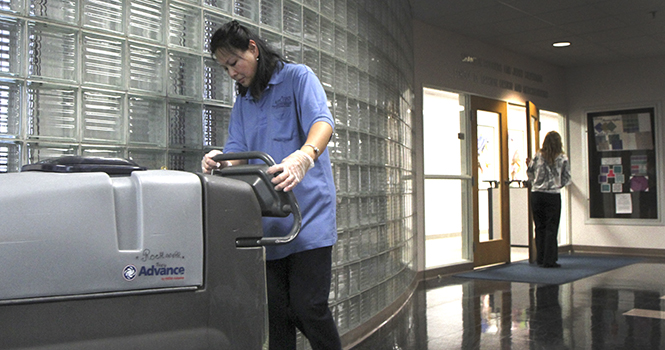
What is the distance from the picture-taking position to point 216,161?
1.45m

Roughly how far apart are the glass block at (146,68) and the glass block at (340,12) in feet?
3.78

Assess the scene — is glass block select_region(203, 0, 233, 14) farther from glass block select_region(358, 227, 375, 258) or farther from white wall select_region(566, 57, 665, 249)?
white wall select_region(566, 57, 665, 249)

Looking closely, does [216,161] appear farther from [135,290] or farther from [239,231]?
[135,290]

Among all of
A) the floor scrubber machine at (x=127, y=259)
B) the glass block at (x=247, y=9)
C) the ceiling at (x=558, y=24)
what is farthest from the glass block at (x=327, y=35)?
the ceiling at (x=558, y=24)

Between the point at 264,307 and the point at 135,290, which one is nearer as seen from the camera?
the point at 135,290

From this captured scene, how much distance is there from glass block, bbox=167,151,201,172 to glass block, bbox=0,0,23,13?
56 cm

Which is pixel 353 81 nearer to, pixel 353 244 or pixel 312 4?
pixel 312 4

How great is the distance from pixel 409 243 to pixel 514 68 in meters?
3.36

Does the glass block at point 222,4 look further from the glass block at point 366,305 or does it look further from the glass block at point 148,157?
the glass block at point 366,305

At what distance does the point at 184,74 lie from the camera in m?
1.81

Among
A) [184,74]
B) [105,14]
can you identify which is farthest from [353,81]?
[105,14]

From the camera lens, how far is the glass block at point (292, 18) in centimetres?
226

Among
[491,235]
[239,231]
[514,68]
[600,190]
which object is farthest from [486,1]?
[239,231]

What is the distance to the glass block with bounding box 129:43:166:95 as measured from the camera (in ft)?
5.38
